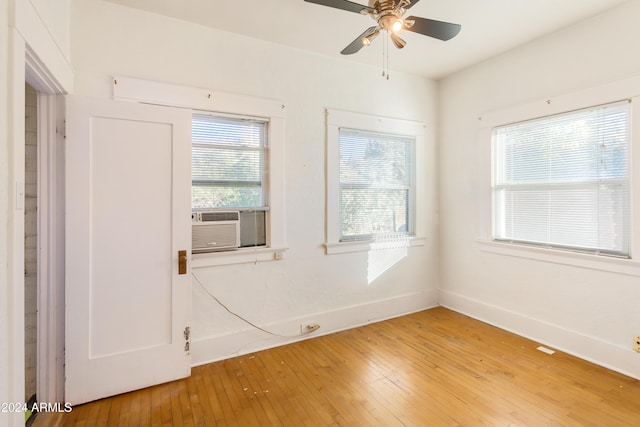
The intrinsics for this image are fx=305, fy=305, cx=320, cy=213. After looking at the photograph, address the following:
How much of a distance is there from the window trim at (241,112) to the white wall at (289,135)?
0.07 m

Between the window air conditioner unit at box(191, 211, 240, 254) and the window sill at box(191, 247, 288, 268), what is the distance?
0.15 ft

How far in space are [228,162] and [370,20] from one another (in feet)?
5.68

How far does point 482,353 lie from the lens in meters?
2.79

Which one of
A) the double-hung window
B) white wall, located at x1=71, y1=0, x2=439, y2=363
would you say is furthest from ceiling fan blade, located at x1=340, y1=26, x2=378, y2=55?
the double-hung window

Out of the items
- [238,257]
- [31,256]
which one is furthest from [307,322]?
[31,256]

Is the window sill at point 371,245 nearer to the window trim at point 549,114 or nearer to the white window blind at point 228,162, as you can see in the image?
the window trim at point 549,114

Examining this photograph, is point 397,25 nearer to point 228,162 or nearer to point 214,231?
Result: point 228,162

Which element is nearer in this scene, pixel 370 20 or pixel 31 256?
pixel 31 256

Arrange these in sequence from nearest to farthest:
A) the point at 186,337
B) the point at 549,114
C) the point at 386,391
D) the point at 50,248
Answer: the point at 50,248, the point at 386,391, the point at 186,337, the point at 549,114

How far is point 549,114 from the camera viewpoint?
290cm

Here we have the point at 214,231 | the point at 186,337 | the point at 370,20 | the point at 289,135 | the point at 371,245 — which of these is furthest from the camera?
the point at 371,245

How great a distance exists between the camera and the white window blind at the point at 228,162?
267 centimetres
